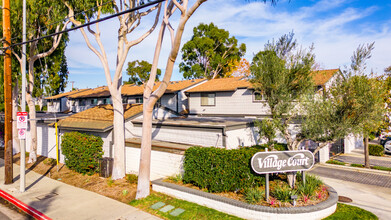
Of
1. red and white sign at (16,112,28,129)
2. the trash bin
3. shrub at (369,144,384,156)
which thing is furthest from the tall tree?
shrub at (369,144,384,156)

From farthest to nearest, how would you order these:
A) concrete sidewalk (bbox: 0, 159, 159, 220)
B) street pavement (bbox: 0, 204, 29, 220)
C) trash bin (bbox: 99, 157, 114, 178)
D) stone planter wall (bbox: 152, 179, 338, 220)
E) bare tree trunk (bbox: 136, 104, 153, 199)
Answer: trash bin (bbox: 99, 157, 114, 178)
bare tree trunk (bbox: 136, 104, 153, 199)
street pavement (bbox: 0, 204, 29, 220)
concrete sidewalk (bbox: 0, 159, 159, 220)
stone planter wall (bbox: 152, 179, 338, 220)

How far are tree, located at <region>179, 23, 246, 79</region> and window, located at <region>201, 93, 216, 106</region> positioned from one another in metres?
20.8

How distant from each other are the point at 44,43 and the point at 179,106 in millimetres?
15068

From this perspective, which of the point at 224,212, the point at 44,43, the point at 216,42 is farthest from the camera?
the point at 216,42

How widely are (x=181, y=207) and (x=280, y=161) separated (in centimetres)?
447

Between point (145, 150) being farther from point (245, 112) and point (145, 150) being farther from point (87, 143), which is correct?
point (245, 112)

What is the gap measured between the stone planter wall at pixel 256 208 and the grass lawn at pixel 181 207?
0.76 ft

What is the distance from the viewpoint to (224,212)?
9.50 m

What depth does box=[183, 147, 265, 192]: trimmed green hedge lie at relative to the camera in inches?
392

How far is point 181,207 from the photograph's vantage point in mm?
10016

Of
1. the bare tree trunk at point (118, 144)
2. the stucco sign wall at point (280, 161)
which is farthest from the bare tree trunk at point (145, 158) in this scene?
the stucco sign wall at point (280, 161)

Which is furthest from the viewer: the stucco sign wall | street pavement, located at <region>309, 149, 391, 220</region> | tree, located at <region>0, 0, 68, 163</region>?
tree, located at <region>0, 0, 68, 163</region>

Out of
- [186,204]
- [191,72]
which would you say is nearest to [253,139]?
[186,204]

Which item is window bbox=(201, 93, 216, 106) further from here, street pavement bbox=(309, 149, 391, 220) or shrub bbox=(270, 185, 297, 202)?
shrub bbox=(270, 185, 297, 202)
